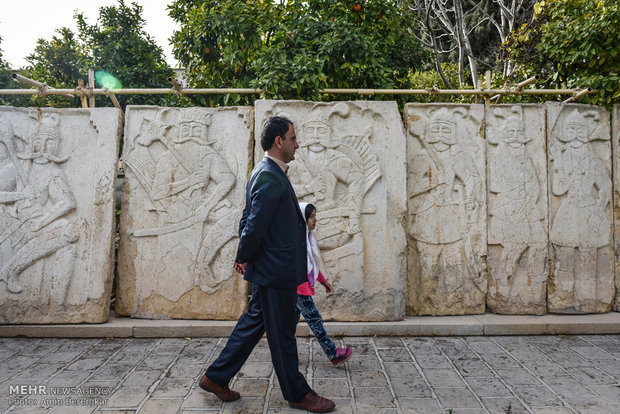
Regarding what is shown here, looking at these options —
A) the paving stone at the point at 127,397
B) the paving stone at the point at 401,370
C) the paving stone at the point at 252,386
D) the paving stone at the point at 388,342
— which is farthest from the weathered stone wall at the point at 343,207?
the paving stone at the point at 127,397

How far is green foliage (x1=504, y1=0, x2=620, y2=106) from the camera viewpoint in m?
4.70

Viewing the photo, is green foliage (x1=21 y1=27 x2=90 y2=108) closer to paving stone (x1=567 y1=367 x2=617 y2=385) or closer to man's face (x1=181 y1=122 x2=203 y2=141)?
man's face (x1=181 y1=122 x2=203 y2=141)

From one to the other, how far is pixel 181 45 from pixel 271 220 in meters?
5.16

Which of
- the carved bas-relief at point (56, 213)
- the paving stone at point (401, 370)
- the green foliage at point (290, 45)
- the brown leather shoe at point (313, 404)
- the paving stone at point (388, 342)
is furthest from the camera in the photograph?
the green foliage at point (290, 45)

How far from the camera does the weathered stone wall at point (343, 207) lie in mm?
4445

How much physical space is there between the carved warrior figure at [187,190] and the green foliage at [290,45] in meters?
1.11

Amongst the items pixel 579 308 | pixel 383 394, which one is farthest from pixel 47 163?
pixel 579 308

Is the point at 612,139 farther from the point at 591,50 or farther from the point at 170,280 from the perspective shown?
the point at 170,280

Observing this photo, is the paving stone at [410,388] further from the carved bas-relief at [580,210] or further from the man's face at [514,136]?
the man's face at [514,136]

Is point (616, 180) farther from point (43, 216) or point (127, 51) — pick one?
point (127, 51)

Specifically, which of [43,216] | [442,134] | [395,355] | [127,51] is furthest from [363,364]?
[127,51]

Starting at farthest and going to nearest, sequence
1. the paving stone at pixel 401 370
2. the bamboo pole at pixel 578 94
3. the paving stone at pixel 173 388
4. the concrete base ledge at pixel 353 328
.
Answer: the bamboo pole at pixel 578 94 < the concrete base ledge at pixel 353 328 < the paving stone at pixel 401 370 < the paving stone at pixel 173 388

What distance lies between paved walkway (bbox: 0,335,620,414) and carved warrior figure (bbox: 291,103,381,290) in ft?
3.08

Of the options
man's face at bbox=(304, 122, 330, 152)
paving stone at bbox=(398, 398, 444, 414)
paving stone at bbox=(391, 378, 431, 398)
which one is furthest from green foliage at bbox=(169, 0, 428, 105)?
paving stone at bbox=(398, 398, 444, 414)
